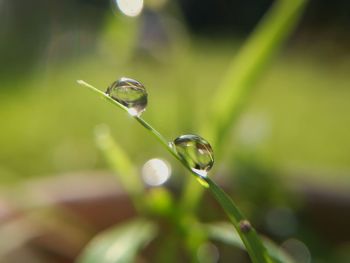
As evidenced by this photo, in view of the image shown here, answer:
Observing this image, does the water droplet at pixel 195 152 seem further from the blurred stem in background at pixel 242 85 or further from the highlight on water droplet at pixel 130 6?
the highlight on water droplet at pixel 130 6

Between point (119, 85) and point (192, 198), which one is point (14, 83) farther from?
point (119, 85)

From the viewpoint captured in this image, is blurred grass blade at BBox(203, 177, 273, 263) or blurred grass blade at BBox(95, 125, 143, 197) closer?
blurred grass blade at BBox(203, 177, 273, 263)

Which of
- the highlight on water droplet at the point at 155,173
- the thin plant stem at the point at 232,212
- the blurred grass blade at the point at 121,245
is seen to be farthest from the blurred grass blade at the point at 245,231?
the highlight on water droplet at the point at 155,173

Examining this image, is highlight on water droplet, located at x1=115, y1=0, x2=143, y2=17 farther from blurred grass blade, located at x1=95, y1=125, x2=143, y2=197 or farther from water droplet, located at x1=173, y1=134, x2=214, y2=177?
water droplet, located at x1=173, y1=134, x2=214, y2=177

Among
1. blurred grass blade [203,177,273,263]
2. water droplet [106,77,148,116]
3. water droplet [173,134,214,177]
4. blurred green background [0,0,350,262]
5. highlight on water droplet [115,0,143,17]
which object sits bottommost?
blurred grass blade [203,177,273,263]

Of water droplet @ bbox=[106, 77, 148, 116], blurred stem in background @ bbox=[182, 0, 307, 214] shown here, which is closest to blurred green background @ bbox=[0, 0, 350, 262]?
blurred stem in background @ bbox=[182, 0, 307, 214]

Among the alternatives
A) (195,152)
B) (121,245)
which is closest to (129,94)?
(195,152)

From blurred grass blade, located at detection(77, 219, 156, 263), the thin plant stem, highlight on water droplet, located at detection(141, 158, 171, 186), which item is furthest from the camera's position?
highlight on water droplet, located at detection(141, 158, 171, 186)
